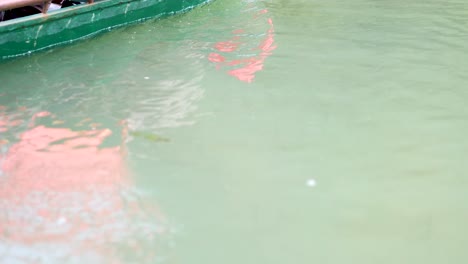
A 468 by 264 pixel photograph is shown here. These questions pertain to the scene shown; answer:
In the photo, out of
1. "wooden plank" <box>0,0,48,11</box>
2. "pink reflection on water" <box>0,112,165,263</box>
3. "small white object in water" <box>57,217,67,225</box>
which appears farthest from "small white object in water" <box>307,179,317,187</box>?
"wooden plank" <box>0,0,48,11</box>

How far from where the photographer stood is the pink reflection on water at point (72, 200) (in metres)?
2.66

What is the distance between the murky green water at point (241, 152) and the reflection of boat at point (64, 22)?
0.85 feet

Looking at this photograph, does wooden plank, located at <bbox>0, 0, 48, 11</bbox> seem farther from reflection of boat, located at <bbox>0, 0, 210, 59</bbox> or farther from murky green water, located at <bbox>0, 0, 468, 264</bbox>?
murky green water, located at <bbox>0, 0, 468, 264</bbox>

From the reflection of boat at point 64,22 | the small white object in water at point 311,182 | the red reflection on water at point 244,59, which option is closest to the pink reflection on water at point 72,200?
the small white object in water at point 311,182

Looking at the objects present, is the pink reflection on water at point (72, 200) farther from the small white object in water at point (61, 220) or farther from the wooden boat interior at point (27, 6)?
the wooden boat interior at point (27, 6)

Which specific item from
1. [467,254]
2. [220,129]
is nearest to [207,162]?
[220,129]

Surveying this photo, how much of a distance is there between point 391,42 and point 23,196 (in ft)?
13.6

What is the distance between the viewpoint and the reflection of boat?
565 cm

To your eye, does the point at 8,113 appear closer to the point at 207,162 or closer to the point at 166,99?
the point at 166,99

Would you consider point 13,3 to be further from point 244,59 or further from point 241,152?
point 241,152

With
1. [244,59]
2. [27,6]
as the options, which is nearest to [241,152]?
[244,59]

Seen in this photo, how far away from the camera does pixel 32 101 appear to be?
4.57 m

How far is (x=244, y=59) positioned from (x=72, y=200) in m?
2.78

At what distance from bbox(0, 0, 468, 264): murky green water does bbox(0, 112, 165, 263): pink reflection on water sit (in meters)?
0.01
